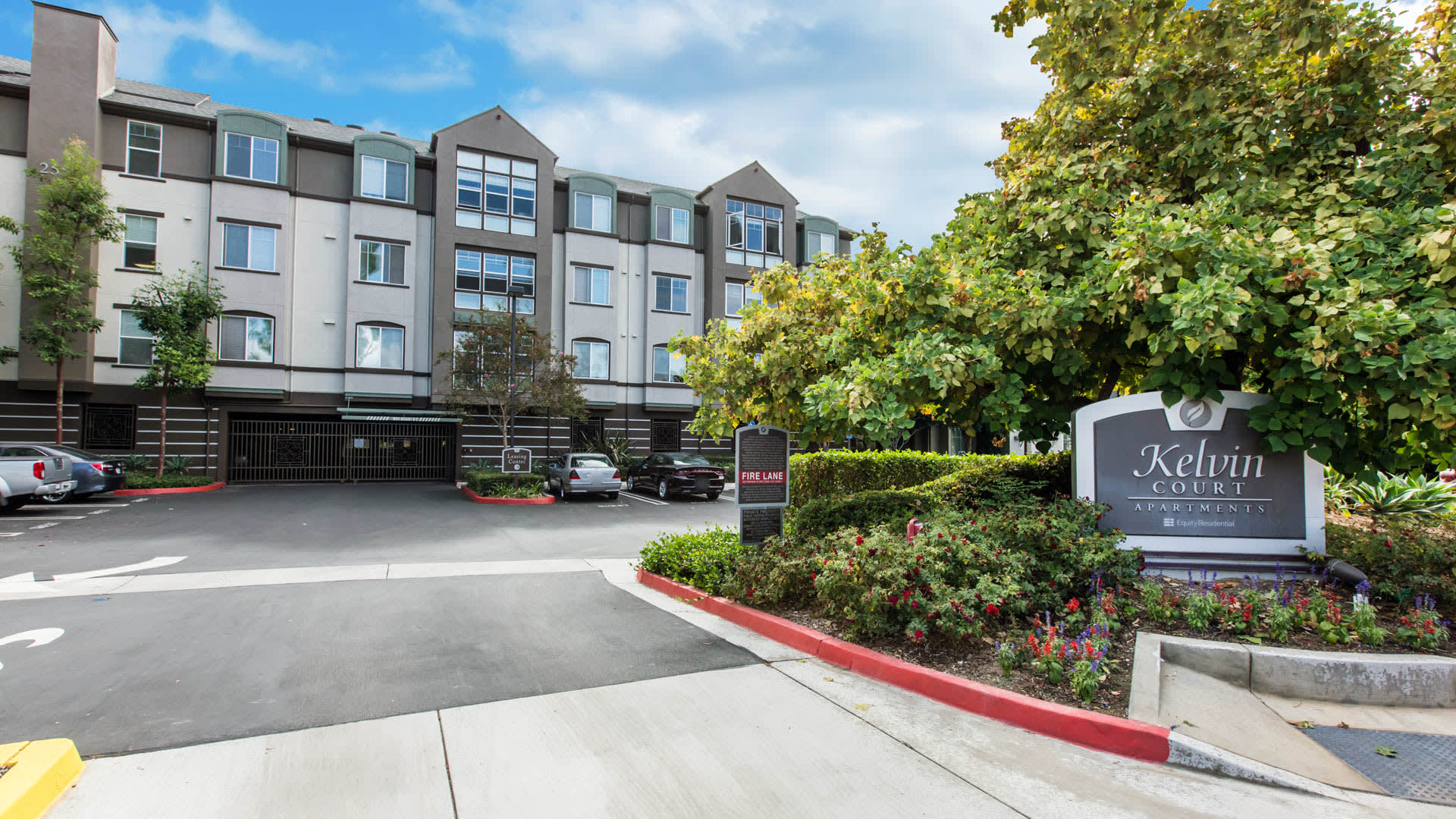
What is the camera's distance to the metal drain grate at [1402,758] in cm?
358

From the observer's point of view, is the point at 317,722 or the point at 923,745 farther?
the point at 317,722

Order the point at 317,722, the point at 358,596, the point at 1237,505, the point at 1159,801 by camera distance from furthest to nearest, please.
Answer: the point at 358,596 < the point at 1237,505 < the point at 317,722 < the point at 1159,801

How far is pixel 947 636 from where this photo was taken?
17.4 feet

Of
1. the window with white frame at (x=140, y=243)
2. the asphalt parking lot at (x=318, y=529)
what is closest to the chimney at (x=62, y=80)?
the window with white frame at (x=140, y=243)

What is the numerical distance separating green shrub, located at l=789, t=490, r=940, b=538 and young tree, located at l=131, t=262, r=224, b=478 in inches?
849

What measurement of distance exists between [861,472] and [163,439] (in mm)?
22434

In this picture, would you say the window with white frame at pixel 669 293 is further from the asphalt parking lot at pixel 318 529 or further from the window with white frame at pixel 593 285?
the asphalt parking lot at pixel 318 529

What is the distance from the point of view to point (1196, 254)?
19.1 ft

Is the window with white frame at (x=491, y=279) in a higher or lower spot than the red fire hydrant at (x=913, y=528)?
higher

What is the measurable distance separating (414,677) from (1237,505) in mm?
7170

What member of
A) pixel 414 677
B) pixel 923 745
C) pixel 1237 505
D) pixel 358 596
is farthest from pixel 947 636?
pixel 358 596

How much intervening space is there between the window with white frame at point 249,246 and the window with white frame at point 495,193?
20.1 feet

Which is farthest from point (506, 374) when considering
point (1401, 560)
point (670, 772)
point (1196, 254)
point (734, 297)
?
point (1401, 560)

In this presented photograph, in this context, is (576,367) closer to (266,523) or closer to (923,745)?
(266,523)
